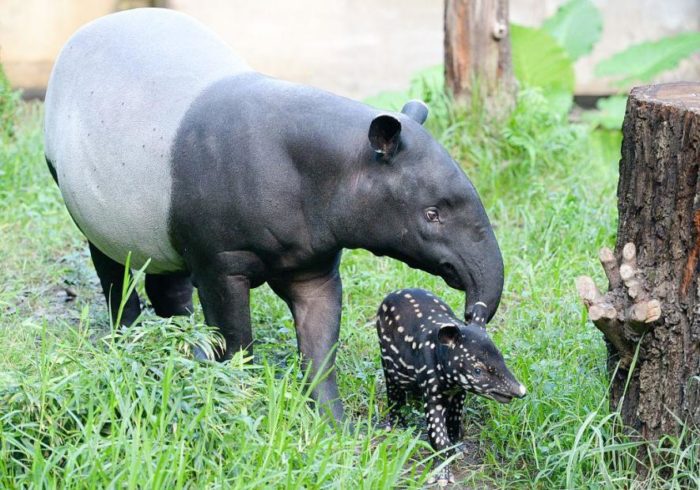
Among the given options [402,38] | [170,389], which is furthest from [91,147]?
[402,38]

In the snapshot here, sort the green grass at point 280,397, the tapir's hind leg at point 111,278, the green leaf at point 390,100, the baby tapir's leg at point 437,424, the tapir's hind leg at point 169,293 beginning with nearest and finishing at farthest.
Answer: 1. the green grass at point 280,397
2. the baby tapir's leg at point 437,424
3. the tapir's hind leg at point 111,278
4. the tapir's hind leg at point 169,293
5. the green leaf at point 390,100

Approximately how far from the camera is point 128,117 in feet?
16.9

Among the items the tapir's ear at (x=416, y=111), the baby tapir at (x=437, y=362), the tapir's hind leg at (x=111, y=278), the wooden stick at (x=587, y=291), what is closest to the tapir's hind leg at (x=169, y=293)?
the tapir's hind leg at (x=111, y=278)

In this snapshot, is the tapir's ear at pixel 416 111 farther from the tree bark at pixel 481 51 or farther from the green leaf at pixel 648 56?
the green leaf at pixel 648 56

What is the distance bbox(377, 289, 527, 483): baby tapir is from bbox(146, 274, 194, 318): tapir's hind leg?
4.98 ft

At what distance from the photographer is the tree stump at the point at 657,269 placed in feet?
13.7

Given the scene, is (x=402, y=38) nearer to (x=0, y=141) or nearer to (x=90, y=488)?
(x=0, y=141)

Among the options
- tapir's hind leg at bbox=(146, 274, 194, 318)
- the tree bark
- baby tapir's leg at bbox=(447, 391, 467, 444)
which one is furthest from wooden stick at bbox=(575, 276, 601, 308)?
the tree bark

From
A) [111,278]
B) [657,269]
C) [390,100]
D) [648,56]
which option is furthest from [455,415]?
[648,56]

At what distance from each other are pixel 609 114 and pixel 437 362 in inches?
298

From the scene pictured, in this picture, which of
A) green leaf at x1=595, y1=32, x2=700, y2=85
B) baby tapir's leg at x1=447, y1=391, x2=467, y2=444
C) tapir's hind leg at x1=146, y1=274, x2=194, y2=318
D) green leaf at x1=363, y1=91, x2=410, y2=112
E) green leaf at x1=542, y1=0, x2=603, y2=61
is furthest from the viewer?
green leaf at x1=595, y1=32, x2=700, y2=85

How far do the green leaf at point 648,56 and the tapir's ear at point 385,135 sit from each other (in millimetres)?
7537

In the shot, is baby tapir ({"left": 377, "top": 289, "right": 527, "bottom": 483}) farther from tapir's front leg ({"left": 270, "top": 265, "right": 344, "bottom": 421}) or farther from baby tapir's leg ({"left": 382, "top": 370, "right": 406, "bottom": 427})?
tapir's front leg ({"left": 270, "top": 265, "right": 344, "bottom": 421})

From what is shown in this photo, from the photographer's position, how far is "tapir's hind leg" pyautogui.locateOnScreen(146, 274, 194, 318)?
618 centimetres
